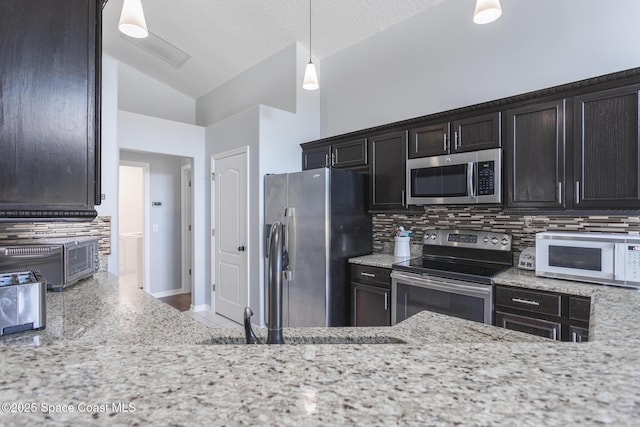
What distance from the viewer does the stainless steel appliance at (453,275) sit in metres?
2.32

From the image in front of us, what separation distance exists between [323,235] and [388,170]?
0.90m

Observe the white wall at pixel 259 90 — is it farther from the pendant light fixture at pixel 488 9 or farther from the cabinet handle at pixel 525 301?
the cabinet handle at pixel 525 301

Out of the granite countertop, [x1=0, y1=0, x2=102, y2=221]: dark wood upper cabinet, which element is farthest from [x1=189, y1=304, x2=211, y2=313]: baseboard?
the granite countertop

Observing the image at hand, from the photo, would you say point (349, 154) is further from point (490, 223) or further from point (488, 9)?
point (488, 9)

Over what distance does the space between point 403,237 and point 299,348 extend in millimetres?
2728

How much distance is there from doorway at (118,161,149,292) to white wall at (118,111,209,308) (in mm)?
875

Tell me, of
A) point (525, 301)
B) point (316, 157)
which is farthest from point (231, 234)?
point (525, 301)

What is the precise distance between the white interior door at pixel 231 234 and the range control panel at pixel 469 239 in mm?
2033

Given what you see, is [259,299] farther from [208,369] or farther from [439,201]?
[208,369]

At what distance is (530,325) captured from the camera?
6.87 ft

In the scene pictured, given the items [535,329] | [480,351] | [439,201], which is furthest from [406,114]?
[480,351]

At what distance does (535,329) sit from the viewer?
2.09 m

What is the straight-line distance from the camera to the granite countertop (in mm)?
394

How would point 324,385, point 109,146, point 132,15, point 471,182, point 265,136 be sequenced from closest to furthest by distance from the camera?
point 324,385, point 132,15, point 471,182, point 109,146, point 265,136
